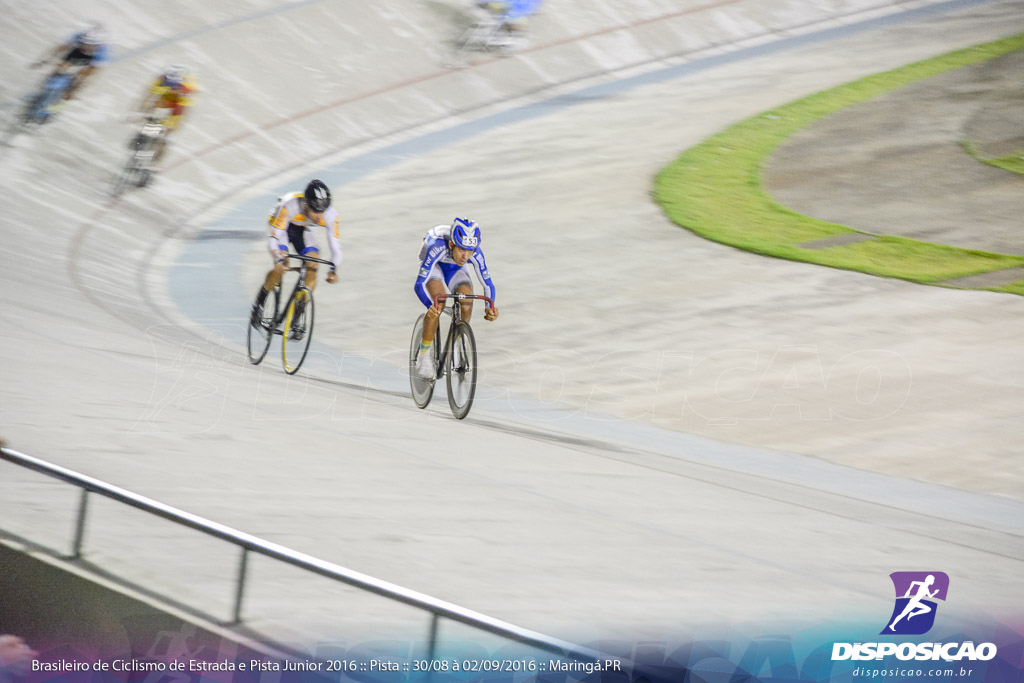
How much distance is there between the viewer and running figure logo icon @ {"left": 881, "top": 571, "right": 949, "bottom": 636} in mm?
4312

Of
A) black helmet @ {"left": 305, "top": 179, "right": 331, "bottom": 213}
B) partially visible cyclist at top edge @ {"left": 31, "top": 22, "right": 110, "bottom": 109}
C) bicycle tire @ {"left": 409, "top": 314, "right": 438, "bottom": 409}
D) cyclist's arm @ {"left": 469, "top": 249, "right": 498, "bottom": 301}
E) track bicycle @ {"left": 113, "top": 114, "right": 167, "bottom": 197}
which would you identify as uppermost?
partially visible cyclist at top edge @ {"left": 31, "top": 22, "right": 110, "bottom": 109}

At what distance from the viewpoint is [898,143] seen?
15.4 meters

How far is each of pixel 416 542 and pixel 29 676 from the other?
1661 mm

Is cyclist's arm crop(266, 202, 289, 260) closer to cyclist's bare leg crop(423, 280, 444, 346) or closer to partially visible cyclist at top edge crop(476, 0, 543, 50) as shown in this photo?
cyclist's bare leg crop(423, 280, 444, 346)

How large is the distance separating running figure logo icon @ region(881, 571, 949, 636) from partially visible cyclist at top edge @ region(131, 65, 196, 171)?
11.7 m

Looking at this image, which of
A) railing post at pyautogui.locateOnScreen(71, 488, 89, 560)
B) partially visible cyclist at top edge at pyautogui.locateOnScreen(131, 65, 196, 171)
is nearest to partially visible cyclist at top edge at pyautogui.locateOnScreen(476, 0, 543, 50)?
partially visible cyclist at top edge at pyautogui.locateOnScreen(131, 65, 196, 171)

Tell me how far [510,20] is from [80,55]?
890 cm

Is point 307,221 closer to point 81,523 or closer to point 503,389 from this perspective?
point 503,389

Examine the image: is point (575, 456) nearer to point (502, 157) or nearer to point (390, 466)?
point (390, 466)

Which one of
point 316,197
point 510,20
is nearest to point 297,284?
point 316,197

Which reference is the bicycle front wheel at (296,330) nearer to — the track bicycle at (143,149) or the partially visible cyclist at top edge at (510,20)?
the track bicycle at (143,149)

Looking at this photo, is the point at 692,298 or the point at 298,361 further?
the point at 692,298

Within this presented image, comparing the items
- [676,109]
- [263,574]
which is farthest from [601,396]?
[676,109]

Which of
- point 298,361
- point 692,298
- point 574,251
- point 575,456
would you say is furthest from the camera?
point 574,251
